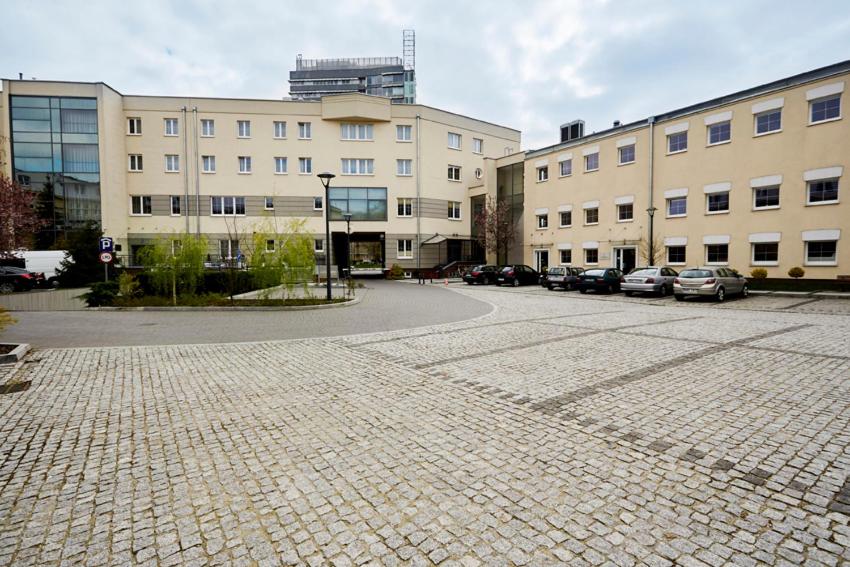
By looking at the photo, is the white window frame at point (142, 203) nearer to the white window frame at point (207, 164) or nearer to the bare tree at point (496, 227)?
the white window frame at point (207, 164)

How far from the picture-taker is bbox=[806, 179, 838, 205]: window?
21.2m

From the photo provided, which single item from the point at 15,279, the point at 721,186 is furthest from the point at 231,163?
the point at 721,186

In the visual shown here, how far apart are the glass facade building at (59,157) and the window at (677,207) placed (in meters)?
42.2

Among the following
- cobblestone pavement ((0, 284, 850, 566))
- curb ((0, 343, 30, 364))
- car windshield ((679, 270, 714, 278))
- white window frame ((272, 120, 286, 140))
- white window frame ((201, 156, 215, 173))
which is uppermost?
white window frame ((272, 120, 286, 140))

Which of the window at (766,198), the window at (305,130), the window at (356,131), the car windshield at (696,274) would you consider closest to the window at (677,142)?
the window at (766,198)

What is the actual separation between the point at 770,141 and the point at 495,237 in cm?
2046

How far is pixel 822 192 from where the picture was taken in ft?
71.0

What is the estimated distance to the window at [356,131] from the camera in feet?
132

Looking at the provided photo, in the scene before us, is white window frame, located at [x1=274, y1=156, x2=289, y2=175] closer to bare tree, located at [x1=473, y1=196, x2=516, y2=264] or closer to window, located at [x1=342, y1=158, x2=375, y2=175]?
window, located at [x1=342, y1=158, x2=375, y2=175]

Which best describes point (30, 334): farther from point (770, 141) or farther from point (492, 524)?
point (770, 141)

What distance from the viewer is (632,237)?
96.3ft

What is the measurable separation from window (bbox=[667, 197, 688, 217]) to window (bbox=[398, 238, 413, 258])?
2122 cm

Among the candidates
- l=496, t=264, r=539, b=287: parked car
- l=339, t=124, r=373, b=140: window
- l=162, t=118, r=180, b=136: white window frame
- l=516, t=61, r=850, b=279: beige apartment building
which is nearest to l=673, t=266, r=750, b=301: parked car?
l=516, t=61, r=850, b=279: beige apartment building

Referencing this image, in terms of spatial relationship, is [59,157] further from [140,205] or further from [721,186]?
[721,186]
